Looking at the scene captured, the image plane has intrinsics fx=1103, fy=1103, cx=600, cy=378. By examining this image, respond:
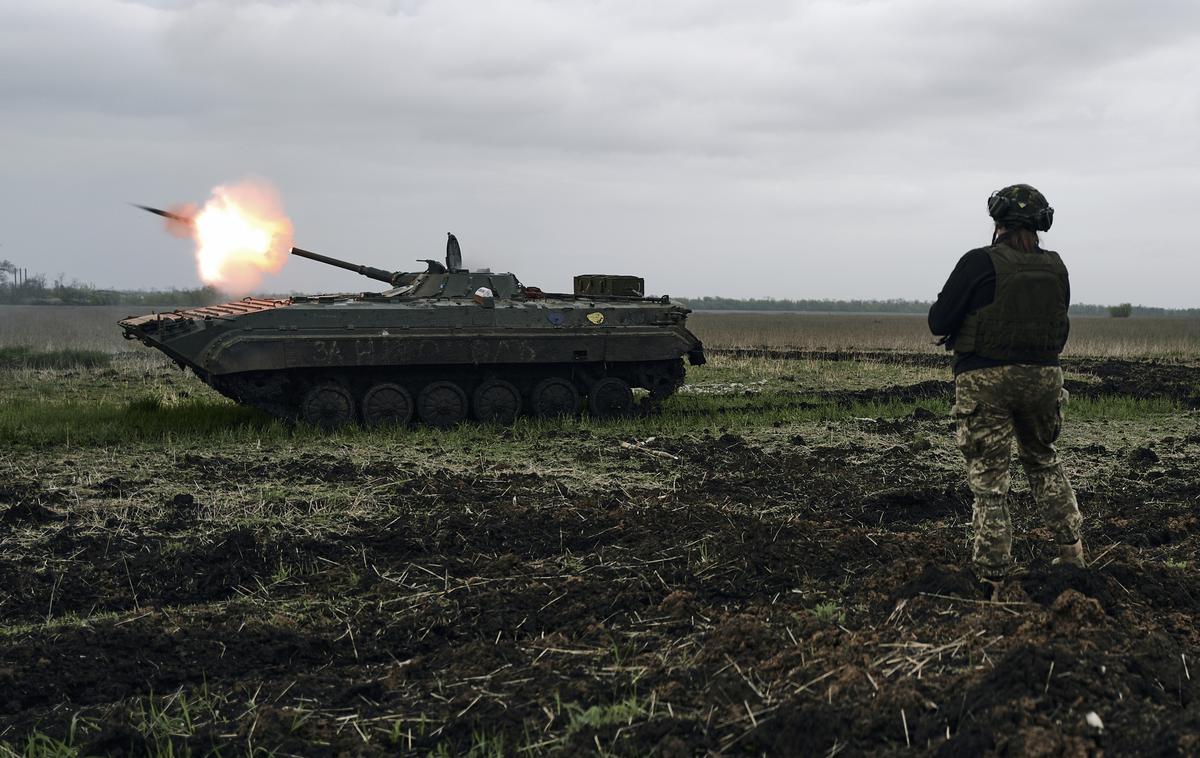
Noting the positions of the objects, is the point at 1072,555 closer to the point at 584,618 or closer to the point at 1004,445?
the point at 1004,445

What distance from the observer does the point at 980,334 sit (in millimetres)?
5559

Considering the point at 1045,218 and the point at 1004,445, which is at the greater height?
the point at 1045,218

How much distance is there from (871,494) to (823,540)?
1.96m

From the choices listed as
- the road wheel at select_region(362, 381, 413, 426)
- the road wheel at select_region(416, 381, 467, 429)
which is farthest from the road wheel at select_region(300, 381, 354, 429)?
the road wheel at select_region(416, 381, 467, 429)

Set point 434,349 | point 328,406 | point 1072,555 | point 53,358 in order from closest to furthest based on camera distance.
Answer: point 1072,555
point 328,406
point 434,349
point 53,358

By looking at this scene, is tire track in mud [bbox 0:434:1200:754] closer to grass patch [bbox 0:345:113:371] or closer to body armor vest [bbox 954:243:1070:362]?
body armor vest [bbox 954:243:1070:362]

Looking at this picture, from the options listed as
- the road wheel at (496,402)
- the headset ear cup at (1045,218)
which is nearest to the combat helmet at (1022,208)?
the headset ear cup at (1045,218)

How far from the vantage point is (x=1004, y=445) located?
557 centimetres

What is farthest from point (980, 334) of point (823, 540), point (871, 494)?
point (871, 494)

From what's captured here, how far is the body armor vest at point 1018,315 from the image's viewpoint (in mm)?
5512

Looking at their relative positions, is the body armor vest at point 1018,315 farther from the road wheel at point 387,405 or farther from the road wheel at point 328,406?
the road wheel at point 328,406

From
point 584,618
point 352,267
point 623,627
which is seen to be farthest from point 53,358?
point 623,627

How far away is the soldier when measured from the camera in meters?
5.52

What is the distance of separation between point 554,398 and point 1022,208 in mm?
8656
